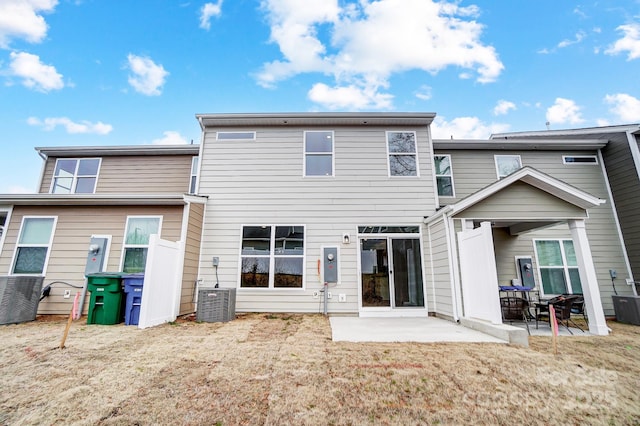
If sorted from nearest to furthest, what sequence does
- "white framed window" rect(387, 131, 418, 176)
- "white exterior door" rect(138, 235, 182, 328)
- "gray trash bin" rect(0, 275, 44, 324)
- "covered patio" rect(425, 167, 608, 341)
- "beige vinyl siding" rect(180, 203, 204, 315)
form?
"white exterior door" rect(138, 235, 182, 328) < "covered patio" rect(425, 167, 608, 341) < "gray trash bin" rect(0, 275, 44, 324) < "beige vinyl siding" rect(180, 203, 204, 315) < "white framed window" rect(387, 131, 418, 176)

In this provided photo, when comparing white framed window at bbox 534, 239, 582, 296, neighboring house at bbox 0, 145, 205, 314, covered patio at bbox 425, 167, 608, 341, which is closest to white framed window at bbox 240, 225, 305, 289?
neighboring house at bbox 0, 145, 205, 314

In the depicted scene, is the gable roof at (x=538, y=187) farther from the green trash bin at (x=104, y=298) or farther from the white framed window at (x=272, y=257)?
the green trash bin at (x=104, y=298)

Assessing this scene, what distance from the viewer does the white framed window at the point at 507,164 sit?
864 centimetres

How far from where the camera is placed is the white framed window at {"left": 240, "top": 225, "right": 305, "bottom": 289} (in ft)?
23.1

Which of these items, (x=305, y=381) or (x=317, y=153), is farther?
(x=317, y=153)

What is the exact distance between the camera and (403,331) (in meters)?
5.11

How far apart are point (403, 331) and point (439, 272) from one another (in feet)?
6.96

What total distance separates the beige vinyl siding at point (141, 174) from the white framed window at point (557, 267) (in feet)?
36.8

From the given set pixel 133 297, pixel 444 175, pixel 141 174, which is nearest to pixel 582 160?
pixel 444 175

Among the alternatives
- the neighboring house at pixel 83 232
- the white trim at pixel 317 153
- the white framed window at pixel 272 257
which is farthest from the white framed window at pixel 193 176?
the white trim at pixel 317 153

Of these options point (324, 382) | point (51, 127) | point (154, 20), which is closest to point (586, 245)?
point (324, 382)

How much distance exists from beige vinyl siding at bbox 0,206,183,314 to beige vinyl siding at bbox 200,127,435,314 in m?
1.27

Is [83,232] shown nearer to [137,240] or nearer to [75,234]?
[75,234]

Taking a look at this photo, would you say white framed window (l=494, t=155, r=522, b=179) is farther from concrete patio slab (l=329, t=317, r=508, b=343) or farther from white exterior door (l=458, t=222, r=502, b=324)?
concrete patio slab (l=329, t=317, r=508, b=343)
